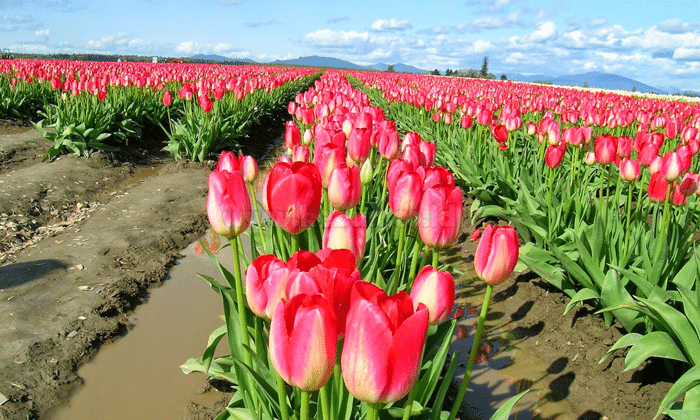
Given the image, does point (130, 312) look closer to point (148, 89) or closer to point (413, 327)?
point (413, 327)

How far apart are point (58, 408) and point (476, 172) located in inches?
173

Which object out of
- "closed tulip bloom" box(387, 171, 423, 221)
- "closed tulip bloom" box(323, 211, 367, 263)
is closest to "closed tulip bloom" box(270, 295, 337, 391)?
"closed tulip bloom" box(323, 211, 367, 263)

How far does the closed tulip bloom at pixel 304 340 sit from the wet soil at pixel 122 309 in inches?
66.6

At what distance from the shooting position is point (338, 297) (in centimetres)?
105

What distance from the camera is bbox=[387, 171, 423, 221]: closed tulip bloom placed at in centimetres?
181

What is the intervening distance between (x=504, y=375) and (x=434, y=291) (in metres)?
1.96

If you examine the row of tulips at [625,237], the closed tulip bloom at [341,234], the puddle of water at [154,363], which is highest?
the closed tulip bloom at [341,234]

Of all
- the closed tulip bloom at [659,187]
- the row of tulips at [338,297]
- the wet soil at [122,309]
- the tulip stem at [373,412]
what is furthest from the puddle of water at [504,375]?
the tulip stem at [373,412]

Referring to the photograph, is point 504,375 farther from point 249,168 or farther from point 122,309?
point 122,309

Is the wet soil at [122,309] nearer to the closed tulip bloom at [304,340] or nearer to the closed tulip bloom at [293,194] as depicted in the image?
the closed tulip bloom at [293,194]

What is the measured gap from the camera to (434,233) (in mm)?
1608

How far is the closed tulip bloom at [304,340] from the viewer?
0.94 meters

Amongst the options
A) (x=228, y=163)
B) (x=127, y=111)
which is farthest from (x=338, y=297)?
(x=127, y=111)

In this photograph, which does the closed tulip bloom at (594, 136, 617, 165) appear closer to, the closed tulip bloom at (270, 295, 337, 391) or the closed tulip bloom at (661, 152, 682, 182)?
the closed tulip bloom at (661, 152, 682, 182)
